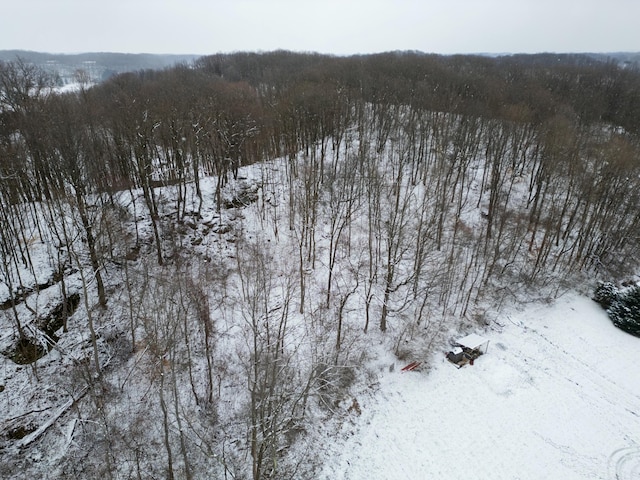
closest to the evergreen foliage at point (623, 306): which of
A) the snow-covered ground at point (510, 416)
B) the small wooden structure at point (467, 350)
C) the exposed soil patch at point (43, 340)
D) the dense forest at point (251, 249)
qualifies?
the snow-covered ground at point (510, 416)

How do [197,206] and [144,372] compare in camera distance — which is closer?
[144,372]

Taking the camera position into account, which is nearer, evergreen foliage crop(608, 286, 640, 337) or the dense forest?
the dense forest

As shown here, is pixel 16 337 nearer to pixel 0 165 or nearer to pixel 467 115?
pixel 0 165

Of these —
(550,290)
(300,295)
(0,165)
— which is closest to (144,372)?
(300,295)

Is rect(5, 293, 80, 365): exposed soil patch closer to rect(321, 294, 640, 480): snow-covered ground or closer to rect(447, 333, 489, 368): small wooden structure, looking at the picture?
rect(321, 294, 640, 480): snow-covered ground

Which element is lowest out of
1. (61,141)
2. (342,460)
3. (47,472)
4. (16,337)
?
(342,460)

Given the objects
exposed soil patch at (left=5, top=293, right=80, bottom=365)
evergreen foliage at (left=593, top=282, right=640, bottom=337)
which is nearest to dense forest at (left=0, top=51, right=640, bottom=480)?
exposed soil patch at (left=5, top=293, right=80, bottom=365)
